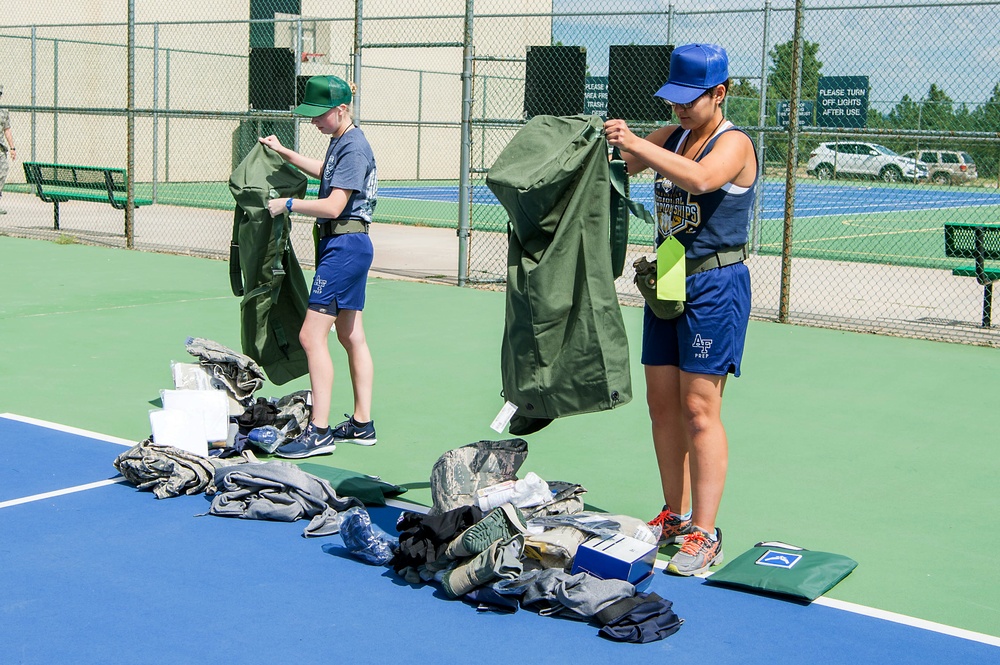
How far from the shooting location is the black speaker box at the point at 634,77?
1150 centimetres

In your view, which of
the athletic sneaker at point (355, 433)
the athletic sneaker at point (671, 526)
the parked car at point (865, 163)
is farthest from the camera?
the parked car at point (865, 163)

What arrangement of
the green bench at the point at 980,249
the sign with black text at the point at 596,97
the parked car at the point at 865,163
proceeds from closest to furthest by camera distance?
the green bench at the point at 980,249, the sign with black text at the point at 596,97, the parked car at the point at 865,163

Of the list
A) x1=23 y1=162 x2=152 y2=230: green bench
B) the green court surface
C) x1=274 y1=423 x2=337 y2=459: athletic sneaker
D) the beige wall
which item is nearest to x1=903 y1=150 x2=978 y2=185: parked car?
the beige wall

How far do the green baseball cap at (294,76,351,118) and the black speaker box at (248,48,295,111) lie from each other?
814 centimetres

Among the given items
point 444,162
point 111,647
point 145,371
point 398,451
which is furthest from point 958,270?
point 444,162

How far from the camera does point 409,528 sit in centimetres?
488

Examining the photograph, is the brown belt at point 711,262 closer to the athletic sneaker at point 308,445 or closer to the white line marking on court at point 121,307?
the athletic sneaker at point 308,445

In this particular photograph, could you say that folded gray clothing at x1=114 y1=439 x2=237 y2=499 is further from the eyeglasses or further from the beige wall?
the beige wall

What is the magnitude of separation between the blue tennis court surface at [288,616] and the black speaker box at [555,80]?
25.0 feet

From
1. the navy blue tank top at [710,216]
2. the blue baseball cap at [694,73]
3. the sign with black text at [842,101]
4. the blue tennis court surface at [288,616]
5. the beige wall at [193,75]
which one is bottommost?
the blue tennis court surface at [288,616]

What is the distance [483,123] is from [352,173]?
6350 mm

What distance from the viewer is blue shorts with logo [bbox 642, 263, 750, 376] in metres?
4.80

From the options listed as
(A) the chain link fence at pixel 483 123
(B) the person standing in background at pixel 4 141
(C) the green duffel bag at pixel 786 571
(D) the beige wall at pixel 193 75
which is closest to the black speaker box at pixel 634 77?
(A) the chain link fence at pixel 483 123

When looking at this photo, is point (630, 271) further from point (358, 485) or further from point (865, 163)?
point (865, 163)
